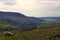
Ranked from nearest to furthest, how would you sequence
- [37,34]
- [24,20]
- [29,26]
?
1. [37,34]
2. [29,26]
3. [24,20]

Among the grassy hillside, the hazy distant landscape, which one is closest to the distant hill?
the hazy distant landscape

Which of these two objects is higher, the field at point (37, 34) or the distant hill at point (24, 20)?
the distant hill at point (24, 20)

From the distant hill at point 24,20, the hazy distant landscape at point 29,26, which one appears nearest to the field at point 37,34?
the hazy distant landscape at point 29,26

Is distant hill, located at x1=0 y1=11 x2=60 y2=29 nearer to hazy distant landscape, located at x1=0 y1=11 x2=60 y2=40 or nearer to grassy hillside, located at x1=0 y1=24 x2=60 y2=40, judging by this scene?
hazy distant landscape, located at x1=0 y1=11 x2=60 y2=40

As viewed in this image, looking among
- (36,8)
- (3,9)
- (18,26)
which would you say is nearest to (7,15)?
(3,9)

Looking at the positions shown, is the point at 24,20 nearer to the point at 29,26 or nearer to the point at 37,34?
the point at 29,26

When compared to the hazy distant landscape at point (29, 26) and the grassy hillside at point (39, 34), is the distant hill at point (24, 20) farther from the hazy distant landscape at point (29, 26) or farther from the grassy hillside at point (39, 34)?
the grassy hillside at point (39, 34)

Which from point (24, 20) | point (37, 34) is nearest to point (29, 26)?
point (24, 20)
